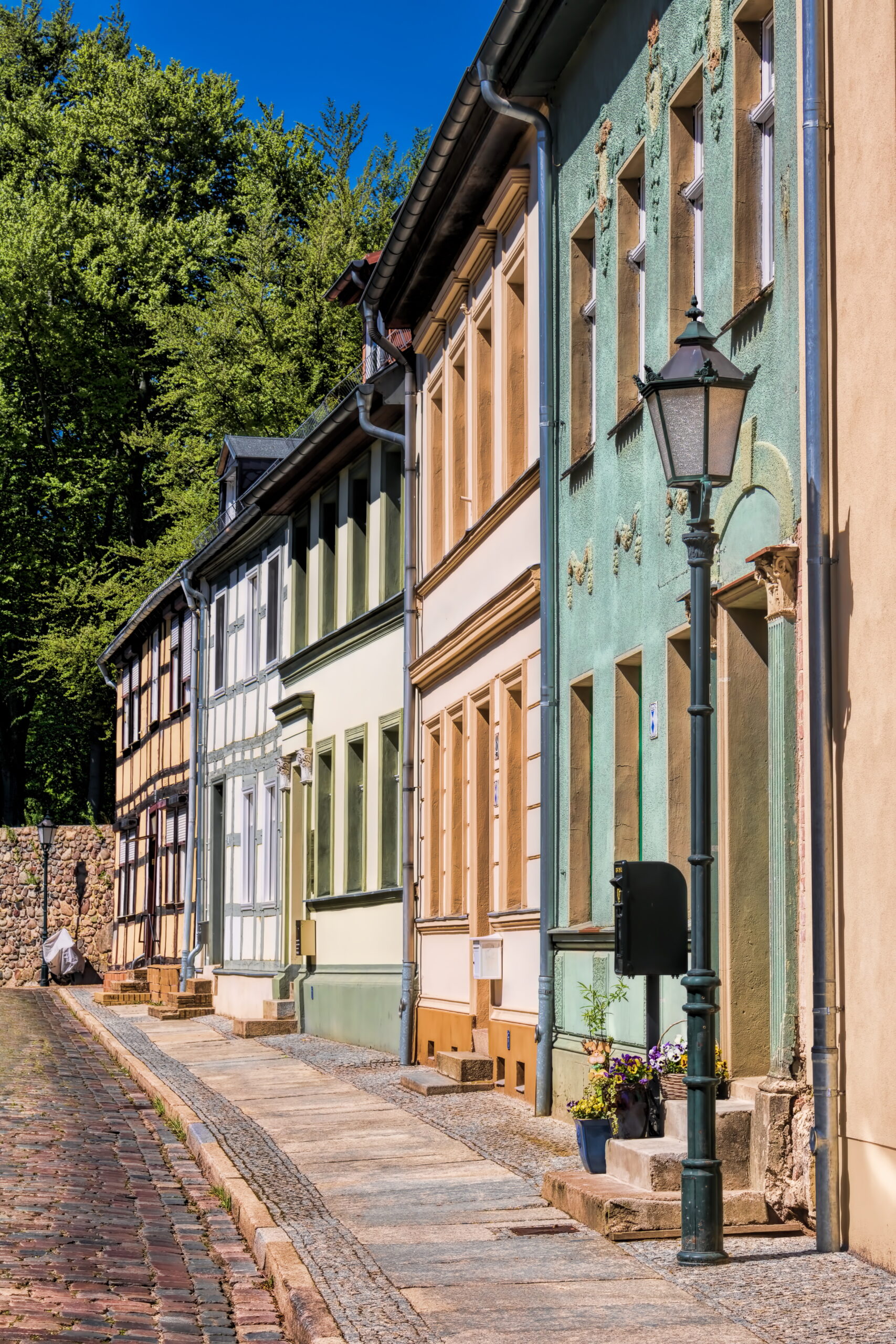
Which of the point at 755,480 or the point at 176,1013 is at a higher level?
the point at 755,480

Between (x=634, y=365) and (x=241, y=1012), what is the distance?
17380 millimetres

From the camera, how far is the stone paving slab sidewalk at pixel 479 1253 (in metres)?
6.75

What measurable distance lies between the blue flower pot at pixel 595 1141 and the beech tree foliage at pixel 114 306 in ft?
112

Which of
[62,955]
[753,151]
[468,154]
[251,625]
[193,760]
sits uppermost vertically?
[468,154]

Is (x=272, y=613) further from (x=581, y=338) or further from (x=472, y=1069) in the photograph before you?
(x=581, y=338)

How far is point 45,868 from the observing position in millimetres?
43500

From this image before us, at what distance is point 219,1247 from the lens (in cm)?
931

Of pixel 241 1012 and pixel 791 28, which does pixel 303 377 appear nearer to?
pixel 241 1012

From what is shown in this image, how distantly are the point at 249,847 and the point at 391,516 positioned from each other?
864 centimetres

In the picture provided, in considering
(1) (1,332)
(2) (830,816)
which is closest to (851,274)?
(2) (830,816)

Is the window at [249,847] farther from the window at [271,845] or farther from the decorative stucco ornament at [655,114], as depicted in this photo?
the decorative stucco ornament at [655,114]

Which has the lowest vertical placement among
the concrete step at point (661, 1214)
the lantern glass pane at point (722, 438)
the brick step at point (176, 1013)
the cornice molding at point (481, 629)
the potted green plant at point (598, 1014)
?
the brick step at point (176, 1013)

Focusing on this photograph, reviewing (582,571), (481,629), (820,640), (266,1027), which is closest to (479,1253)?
(820,640)

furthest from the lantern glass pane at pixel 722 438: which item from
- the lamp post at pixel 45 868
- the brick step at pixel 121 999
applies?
the lamp post at pixel 45 868
